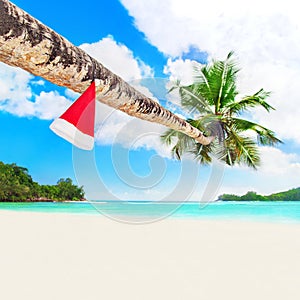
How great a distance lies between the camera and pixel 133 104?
10.4ft

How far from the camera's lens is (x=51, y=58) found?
6.69 feet

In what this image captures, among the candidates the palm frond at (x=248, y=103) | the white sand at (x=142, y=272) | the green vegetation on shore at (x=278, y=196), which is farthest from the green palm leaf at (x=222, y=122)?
the green vegetation on shore at (x=278, y=196)

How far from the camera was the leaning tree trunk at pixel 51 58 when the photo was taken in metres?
1.72

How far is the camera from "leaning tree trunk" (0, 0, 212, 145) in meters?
1.72

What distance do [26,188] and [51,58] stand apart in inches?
1179

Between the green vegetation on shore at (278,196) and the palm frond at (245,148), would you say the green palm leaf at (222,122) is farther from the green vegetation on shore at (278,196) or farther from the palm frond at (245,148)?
the green vegetation on shore at (278,196)

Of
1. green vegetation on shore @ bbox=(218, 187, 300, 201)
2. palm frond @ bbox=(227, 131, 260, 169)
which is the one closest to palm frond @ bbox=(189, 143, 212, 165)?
palm frond @ bbox=(227, 131, 260, 169)

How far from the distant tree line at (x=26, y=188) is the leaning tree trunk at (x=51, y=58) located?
26659 mm

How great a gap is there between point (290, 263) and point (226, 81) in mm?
5202

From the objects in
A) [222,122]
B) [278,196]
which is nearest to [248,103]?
[222,122]

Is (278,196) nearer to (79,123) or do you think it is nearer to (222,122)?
(222,122)

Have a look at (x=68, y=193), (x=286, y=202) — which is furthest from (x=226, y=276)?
(x=68, y=193)

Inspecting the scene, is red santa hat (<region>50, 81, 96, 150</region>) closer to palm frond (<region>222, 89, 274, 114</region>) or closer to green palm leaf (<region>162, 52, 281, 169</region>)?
green palm leaf (<region>162, 52, 281, 169</region>)

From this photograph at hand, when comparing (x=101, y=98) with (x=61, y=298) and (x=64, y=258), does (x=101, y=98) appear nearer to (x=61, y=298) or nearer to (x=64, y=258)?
(x=61, y=298)
